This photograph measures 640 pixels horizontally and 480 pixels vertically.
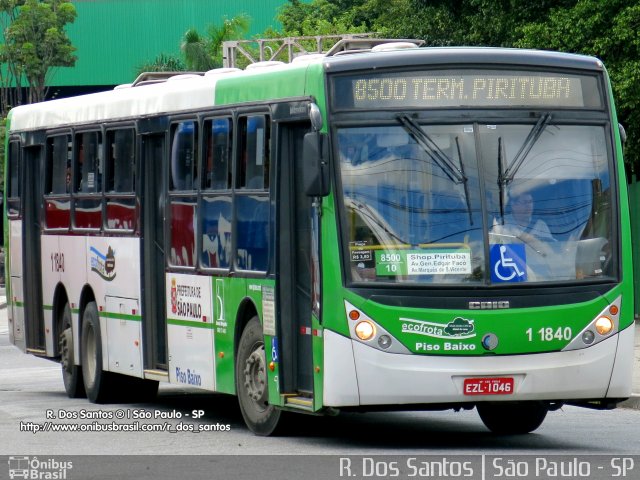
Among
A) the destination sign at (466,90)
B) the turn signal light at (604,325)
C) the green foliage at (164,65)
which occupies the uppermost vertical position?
the green foliage at (164,65)

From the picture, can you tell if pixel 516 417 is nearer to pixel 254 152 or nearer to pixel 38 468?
pixel 254 152

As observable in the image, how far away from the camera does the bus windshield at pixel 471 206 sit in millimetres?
11812

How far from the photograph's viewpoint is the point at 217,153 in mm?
13977

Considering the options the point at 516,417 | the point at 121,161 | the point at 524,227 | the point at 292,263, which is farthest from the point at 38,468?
the point at 121,161

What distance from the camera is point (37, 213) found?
19.0 metres

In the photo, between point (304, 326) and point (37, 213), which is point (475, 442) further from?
point (37, 213)

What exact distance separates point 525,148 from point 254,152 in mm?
2336

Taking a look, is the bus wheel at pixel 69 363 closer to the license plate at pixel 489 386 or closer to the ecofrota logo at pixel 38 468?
the ecofrota logo at pixel 38 468

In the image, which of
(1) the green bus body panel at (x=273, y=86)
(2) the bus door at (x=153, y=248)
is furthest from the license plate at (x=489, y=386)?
(2) the bus door at (x=153, y=248)

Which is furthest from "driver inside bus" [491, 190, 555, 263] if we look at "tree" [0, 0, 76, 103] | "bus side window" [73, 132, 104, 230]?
"tree" [0, 0, 76, 103]

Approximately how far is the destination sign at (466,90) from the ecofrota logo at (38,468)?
329 centimetres

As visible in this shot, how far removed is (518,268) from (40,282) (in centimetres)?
848

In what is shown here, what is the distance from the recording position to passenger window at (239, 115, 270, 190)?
13000 mm

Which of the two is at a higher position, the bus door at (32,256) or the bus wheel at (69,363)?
the bus door at (32,256)
